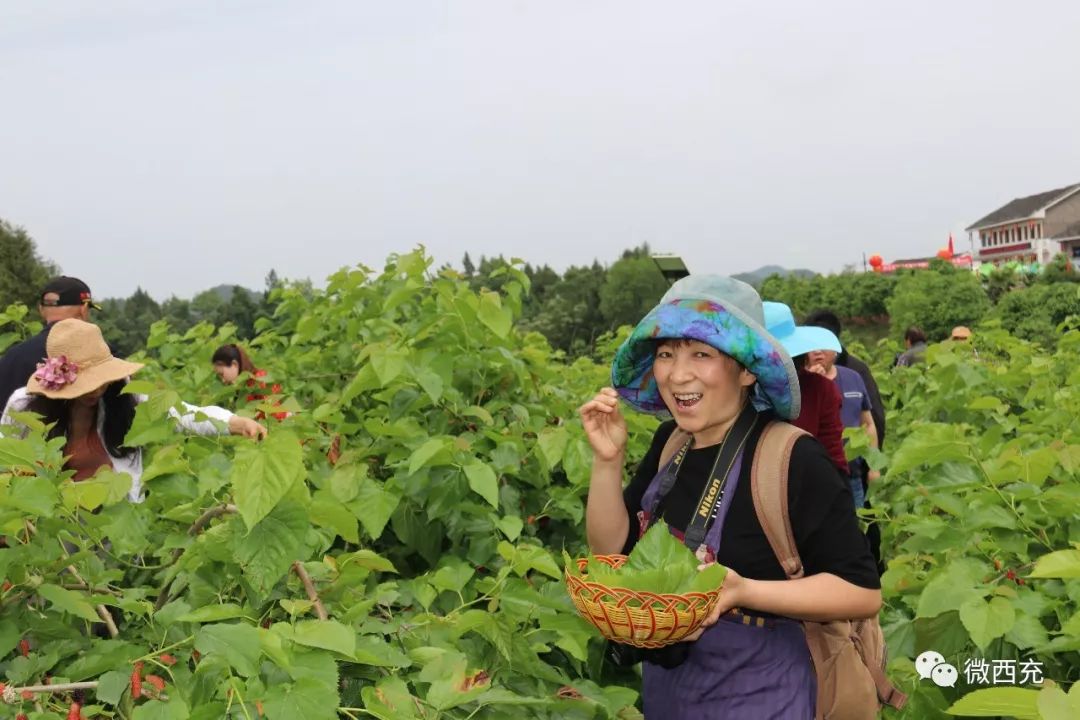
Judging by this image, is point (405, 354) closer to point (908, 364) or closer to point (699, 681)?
point (699, 681)

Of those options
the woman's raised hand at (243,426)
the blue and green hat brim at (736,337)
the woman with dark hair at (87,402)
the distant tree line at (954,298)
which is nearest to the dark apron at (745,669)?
the blue and green hat brim at (736,337)

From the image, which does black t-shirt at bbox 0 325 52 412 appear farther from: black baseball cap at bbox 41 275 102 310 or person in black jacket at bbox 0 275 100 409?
black baseball cap at bbox 41 275 102 310

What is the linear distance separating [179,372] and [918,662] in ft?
16.9

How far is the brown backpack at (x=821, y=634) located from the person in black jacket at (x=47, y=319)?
11.5ft

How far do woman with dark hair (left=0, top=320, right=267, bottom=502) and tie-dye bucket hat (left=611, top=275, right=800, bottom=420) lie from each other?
4.93 feet

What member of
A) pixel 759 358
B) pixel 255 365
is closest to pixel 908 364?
pixel 255 365

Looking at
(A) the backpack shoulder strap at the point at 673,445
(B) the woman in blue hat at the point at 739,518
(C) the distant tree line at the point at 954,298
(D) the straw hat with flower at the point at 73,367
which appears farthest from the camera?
(C) the distant tree line at the point at 954,298

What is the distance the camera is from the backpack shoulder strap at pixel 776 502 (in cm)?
193

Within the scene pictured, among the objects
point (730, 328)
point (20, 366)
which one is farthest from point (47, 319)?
point (730, 328)

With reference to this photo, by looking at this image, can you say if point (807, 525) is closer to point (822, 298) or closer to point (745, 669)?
point (745, 669)

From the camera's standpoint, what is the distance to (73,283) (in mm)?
4738

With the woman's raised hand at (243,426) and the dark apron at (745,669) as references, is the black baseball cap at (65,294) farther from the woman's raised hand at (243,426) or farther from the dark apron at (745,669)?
the dark apron at (745,669)

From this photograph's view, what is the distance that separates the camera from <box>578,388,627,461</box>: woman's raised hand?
2.26 meters

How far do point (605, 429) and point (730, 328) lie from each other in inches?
16.4
